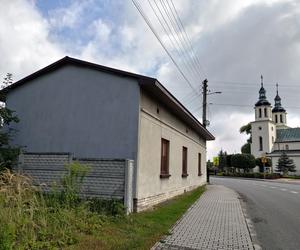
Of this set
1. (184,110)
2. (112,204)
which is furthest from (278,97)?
(112,204)

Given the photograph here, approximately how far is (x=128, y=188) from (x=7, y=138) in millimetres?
4621

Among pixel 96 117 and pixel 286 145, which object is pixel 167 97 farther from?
pixel 286 145

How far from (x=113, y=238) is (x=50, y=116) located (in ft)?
20.7

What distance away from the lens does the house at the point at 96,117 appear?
11086 millimetres

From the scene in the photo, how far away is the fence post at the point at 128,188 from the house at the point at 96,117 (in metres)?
0.48

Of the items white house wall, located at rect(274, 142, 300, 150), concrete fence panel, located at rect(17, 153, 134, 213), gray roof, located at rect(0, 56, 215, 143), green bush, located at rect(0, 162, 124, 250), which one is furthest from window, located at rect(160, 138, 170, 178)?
white house wall, located at rect(274, 142, 300, 150)

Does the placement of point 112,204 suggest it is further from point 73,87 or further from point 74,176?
point 73,87

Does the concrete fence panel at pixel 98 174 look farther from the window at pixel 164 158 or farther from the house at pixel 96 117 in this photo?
the window at pixel 164 158

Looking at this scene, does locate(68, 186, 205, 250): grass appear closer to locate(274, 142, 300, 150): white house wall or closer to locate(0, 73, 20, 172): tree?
locate(0, 73, 20, 172): tree

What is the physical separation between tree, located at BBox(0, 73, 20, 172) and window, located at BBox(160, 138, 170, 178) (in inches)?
211

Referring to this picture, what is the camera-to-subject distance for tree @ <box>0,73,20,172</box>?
11.0 m

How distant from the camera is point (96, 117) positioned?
454 inches

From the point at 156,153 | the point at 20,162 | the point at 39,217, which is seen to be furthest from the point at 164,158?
the point at 39,217

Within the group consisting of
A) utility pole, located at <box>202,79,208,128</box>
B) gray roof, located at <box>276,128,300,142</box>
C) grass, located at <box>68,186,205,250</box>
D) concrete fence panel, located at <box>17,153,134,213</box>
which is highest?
gray roof, located at <box>276,128,300,142</box>
